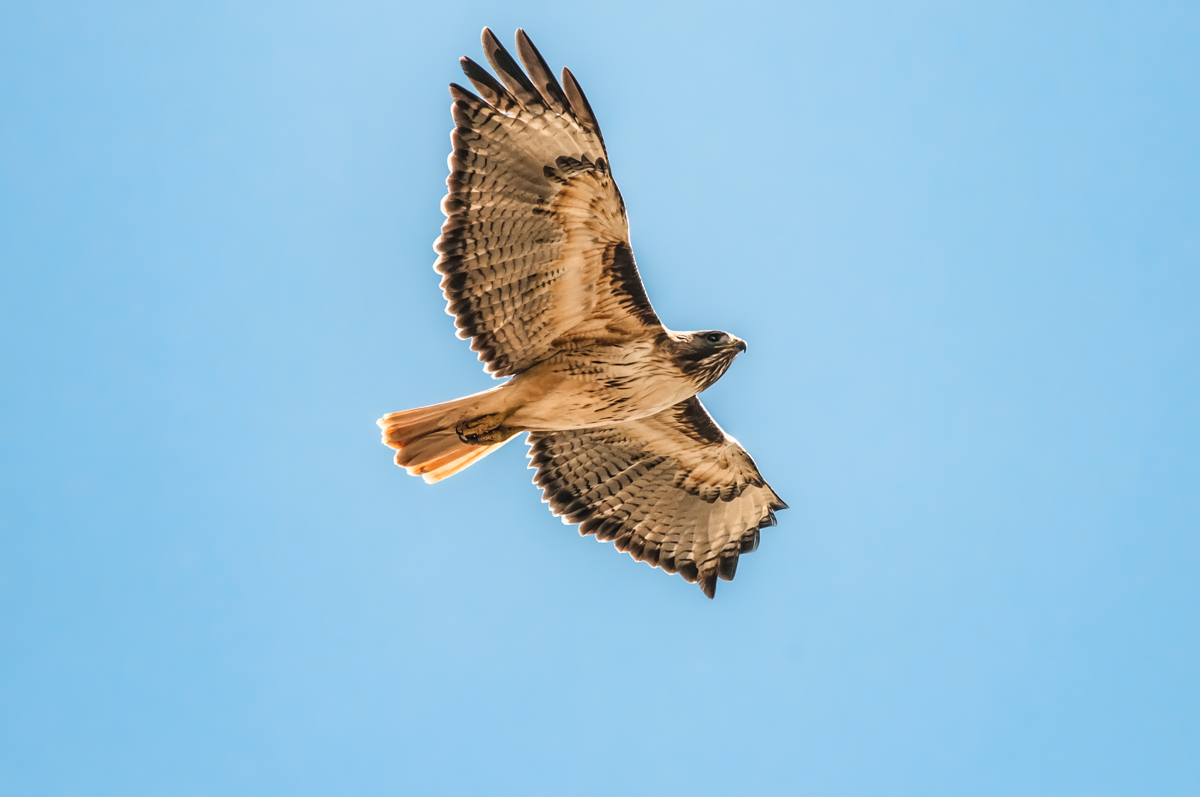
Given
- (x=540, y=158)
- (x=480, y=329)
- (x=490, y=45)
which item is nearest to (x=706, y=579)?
(x=480, y=329)

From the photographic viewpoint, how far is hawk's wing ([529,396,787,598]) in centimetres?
829

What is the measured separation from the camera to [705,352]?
703 cm

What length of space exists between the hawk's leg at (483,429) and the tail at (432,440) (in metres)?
0.05

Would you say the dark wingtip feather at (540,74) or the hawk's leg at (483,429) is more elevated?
the dark wingtip feather at (540,74)

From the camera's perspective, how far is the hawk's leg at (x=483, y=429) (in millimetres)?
7195

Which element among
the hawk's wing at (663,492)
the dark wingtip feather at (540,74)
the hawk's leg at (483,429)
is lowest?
the hawk's wing at (663,492)

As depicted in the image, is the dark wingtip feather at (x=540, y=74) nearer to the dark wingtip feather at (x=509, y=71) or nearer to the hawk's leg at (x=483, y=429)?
the dark wingtip feather at (x=509, y=71)

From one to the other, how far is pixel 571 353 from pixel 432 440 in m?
1.13

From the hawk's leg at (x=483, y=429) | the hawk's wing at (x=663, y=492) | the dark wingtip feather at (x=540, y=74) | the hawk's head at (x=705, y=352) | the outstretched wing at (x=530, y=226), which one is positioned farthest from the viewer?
the hawk's wing at (x=663, y=492)

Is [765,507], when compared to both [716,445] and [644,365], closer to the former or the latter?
[716,445]

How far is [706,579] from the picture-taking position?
28.2 feet

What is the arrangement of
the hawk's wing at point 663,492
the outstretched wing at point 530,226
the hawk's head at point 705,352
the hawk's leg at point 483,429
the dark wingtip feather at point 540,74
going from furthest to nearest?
the hawk's wing at point 663,492 → the hawk's leg at point 483,429 → the hawk's head at point 705,352 → the outstretched wing at point 530,226 → the dark wingtip feather at point 540,74

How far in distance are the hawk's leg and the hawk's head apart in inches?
50.6

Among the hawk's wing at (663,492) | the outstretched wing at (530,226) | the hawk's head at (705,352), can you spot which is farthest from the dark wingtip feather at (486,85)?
the hawk's wing at (663,492)
